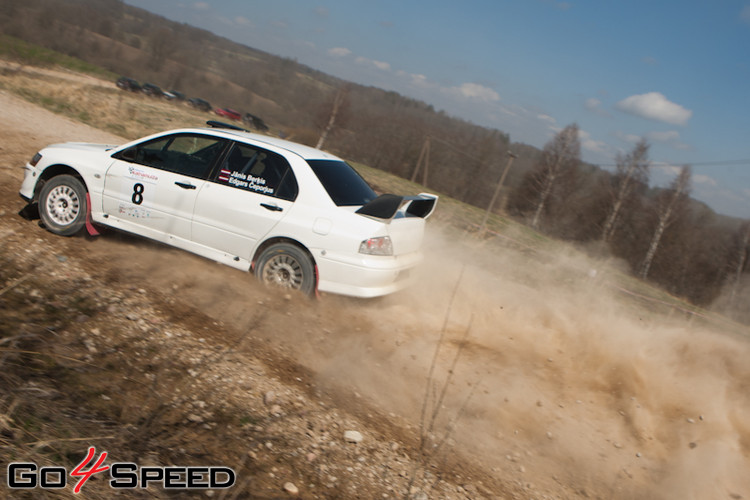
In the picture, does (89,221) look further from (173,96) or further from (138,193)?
(173,96)

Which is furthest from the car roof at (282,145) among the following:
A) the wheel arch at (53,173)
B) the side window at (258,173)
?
the wheel arch at (53,173)

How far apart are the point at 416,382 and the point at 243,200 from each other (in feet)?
9.31

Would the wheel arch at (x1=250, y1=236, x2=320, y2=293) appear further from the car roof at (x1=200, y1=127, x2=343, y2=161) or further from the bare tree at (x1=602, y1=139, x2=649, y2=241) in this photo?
the bare tree at (x1=602, y1=139, x2=649, y2=241)

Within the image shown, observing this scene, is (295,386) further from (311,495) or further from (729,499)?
(729,499)

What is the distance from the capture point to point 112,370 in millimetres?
3914

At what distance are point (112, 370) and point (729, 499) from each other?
504cm

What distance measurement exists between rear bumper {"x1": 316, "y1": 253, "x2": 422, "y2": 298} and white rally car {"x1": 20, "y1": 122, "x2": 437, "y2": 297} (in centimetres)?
1

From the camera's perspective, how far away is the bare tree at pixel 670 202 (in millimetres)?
39594

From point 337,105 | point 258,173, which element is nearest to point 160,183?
point 258,173

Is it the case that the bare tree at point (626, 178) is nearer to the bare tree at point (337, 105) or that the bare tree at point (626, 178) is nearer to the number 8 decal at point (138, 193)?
the bare tree at point (337, 105)

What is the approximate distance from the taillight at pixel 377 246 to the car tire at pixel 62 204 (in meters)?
3.62

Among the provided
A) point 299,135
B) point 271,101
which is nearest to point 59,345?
point 299,135

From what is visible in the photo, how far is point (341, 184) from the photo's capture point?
6.16 m

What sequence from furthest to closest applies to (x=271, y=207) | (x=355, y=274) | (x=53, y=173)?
Result: (x=53, y=173) → (x=271, y=207) → (x=355, y=274)
